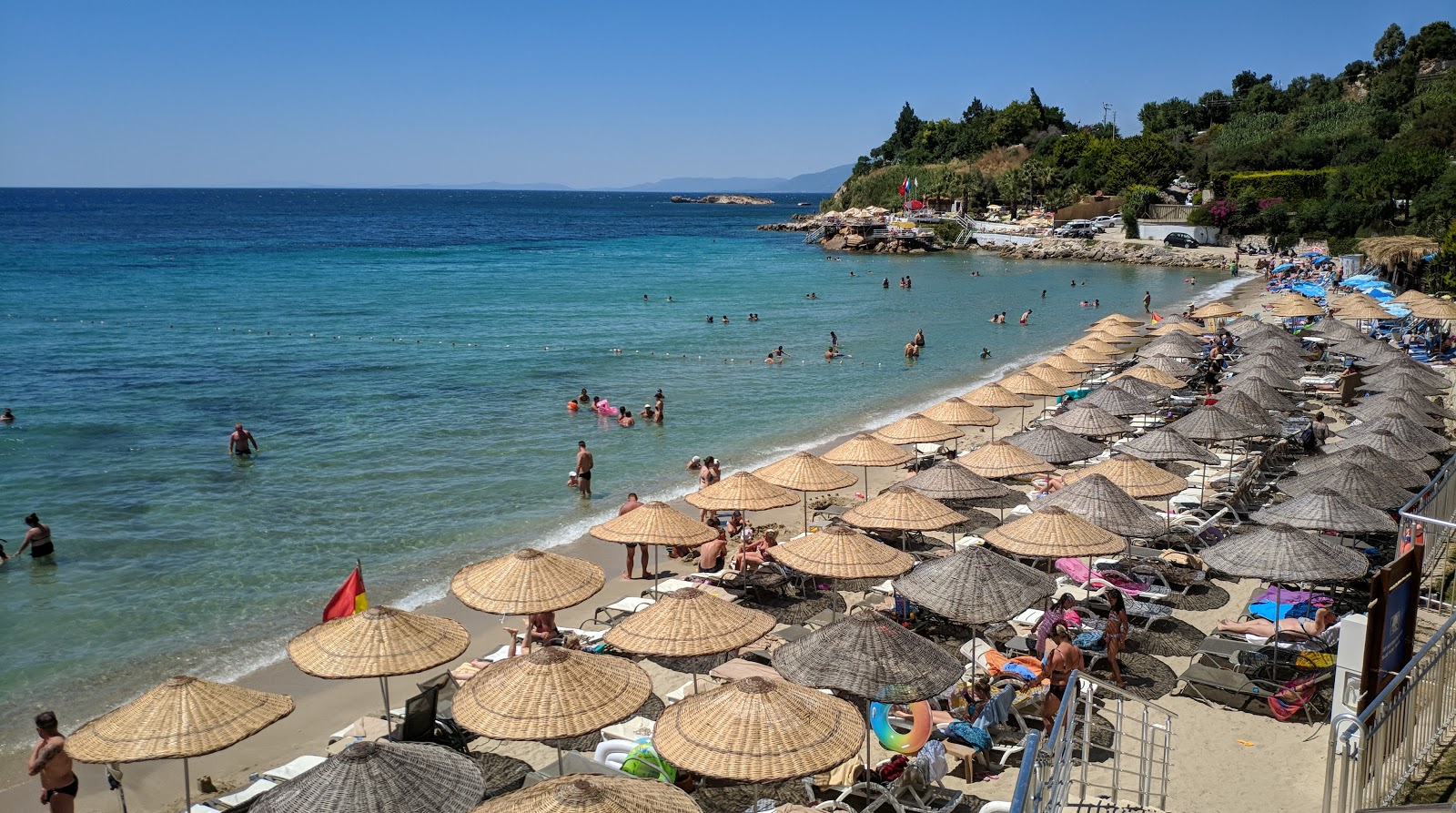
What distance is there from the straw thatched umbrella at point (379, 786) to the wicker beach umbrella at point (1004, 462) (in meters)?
10.3

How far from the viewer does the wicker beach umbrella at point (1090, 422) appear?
17.2 meters

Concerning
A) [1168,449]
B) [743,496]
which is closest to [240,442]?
[743,496]

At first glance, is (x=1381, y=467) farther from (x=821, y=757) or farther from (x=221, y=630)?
(x=221, y=630)

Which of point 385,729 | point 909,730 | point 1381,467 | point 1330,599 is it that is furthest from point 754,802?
point 1381,467

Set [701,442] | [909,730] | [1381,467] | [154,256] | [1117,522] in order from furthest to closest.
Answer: [154,256]
[701,442]
[1381,467]
[1117,522]
[909,730]

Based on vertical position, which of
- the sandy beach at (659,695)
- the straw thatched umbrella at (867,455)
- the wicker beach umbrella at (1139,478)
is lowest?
the sandy beach at (659,695)

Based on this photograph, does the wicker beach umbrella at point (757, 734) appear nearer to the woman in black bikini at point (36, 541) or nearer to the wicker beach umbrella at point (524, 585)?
the wicker beach umbrella at point (524, 585)

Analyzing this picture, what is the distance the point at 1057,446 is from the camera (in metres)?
16.0

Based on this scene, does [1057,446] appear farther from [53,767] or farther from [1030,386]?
[53,767]

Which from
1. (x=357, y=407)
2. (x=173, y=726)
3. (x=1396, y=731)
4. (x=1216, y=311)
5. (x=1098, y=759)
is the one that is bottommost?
(x=357, y=407)

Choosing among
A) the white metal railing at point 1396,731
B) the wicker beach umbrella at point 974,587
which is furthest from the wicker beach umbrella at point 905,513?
the white metal railing at point 1396,731

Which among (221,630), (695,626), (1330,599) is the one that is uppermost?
(695,626)

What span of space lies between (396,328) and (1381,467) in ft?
127

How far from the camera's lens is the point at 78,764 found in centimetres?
992
